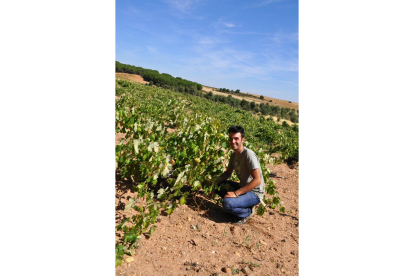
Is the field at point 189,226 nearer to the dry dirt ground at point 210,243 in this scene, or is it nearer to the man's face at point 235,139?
the dry dirt ground at point 210,243

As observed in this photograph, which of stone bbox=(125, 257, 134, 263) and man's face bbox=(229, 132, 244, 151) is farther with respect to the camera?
man's face bbox=(229, 132, 244, 151)

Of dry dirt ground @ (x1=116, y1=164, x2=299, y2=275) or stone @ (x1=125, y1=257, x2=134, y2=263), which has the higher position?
stone @ (x1=125, y1=257, x2=134, y2=263)

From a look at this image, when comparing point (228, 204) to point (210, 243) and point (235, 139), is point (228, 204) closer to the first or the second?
point (210, 243)

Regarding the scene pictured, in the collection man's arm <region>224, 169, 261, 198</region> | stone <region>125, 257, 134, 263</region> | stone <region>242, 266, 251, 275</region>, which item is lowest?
stone <region>242, 266, 251, 275</region>

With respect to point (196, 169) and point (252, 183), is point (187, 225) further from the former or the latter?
point (252, 183)

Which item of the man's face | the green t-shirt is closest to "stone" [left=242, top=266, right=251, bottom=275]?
the green t-shirt

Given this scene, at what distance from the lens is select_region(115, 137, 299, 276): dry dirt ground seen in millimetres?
1592

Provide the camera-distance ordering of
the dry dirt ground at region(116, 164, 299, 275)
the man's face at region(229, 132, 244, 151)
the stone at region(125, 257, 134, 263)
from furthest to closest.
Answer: the man's face at region(229, 132, 244, 151) < the dry dirt ground at region(116, 164, 299, 275) < the stone at region(125, 257, 134, 263)

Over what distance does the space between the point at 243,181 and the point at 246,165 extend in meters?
0.18

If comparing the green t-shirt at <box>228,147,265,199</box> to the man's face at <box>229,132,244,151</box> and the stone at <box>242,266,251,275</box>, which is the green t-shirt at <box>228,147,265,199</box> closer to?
the man's face at <box>229,132,244,151</box>

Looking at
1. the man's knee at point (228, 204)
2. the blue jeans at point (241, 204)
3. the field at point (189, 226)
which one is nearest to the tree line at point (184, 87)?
the field at point (189, 226)

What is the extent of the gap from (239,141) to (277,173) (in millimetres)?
2492

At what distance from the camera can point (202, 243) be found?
190 centimetres
